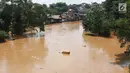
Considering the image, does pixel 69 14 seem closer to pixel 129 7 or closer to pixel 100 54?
pixel 100 54

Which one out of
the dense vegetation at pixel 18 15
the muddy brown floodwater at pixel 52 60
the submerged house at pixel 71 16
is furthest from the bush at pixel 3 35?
the submerged house at pixel 71 16

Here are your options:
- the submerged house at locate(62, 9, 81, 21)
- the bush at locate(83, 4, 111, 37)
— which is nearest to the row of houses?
the submerged house at locate(62, 9, 81, 21)

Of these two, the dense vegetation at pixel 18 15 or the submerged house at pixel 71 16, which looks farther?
the submerged house at pixel 71 16

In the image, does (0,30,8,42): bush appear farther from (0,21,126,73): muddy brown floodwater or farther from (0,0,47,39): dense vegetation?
(0,0,47,39): dense vegetation

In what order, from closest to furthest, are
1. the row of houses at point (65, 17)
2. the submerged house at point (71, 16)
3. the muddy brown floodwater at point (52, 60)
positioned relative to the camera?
the muddy brown floodwater at point (52, 60) < the row of houses at point (65, 17) < the submerged house at point (71, 16)

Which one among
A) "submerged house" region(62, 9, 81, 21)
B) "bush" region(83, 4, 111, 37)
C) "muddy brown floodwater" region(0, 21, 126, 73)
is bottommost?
"muddy brown floodwater" region(0, 21, 126, 73)

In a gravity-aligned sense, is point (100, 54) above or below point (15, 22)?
below

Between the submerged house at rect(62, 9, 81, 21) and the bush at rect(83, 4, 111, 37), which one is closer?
the bush at rect(83, 4, 111, 37)

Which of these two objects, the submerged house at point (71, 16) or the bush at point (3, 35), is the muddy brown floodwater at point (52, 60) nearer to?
the bush at point (3, 35)

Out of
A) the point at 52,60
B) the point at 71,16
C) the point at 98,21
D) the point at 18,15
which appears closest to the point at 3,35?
the point at 18,15

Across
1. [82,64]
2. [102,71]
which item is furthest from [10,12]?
[102,71]

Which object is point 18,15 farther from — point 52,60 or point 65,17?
point 65,17
